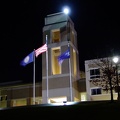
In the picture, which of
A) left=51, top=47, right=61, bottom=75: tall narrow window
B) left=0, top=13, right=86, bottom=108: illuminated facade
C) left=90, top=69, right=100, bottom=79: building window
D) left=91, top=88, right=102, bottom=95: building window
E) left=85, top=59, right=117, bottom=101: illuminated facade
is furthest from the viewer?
left=51, top=47, right=61, bottom=75: tall narrow window

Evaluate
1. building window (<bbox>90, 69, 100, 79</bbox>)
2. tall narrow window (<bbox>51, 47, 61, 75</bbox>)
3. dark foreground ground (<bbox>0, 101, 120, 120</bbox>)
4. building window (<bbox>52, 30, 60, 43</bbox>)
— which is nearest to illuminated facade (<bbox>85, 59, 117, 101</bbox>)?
building window (<bbox>90, 69, 100, 79</bbox>)

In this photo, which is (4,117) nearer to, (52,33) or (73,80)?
(73,80)

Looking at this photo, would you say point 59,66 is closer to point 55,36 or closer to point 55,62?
point 55,62

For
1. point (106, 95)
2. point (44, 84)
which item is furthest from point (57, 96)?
point (106, 95)

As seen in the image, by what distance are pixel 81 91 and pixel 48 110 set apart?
26.7 metres

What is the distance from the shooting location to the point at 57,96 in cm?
4806

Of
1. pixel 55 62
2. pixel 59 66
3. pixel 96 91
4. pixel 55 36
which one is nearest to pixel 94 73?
pixel 96 91

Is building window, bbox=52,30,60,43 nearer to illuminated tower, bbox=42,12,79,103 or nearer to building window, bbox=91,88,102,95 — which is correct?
illuminated tower, bbox=42,12,79,103

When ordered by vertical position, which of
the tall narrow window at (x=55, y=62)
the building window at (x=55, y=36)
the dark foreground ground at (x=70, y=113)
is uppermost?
the building window at (x=55, y=36)

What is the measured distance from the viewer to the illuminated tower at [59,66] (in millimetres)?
48281

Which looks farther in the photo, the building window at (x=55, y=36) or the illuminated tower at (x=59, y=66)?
the building window at (x=55, y=36)

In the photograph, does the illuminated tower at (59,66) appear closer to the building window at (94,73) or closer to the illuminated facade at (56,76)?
the illuminated facade at (56,76)

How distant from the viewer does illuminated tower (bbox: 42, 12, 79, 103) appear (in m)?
48.3

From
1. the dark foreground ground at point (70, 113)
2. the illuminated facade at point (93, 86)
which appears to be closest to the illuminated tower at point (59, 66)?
the illuminated facade at point (93, 86)
